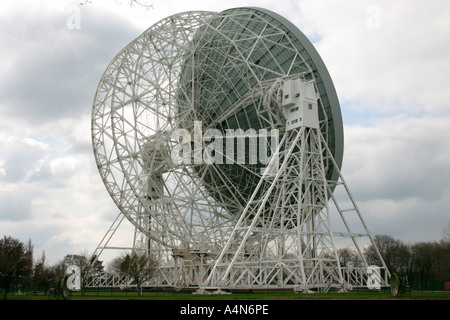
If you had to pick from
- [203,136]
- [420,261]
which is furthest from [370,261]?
[203,136]

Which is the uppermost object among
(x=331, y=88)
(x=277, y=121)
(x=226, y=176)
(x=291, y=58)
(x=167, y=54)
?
(x=167, y=54)

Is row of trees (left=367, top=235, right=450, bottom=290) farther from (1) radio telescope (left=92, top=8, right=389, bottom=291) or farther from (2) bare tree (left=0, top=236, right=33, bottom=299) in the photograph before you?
(2) bare tree (left=0, top=236, right=33, bottom=299)

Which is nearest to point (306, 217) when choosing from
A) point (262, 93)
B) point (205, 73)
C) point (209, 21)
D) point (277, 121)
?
point (277, 121)

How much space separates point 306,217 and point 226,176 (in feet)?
34.7

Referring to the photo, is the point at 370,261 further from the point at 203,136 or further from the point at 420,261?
the point at 203,136

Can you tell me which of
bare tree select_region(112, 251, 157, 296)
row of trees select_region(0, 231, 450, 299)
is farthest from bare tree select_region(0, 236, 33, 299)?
bare tree select_region(112, 251, 157, 296)

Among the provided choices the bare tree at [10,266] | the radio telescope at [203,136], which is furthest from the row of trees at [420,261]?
Answer: the bare tree at [10,266]

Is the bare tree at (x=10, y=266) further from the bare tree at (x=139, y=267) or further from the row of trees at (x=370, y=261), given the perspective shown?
the bare tree at (x=139, y=267)

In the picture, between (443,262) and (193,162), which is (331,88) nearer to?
(193,162)

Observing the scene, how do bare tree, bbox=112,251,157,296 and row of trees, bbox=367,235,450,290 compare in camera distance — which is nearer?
bare tree, bbox=112,251,157,296

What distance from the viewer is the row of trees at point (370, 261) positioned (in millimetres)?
40781

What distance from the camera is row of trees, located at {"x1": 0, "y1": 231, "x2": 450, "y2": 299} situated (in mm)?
40781

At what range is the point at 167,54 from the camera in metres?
40.6

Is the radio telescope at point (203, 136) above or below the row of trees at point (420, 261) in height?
above
